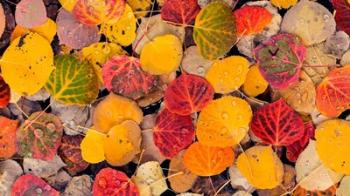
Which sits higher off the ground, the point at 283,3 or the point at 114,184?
the point at 283,3

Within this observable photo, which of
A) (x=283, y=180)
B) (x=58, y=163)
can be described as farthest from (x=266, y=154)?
(x=58, y=163)

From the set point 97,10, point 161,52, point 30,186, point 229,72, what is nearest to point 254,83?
point 229,72

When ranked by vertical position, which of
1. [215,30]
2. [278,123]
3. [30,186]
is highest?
[215,30]

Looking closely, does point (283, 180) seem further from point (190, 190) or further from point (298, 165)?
point (190, 190)

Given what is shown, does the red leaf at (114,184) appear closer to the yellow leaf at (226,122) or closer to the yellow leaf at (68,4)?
the yellow leaf at (226,122)

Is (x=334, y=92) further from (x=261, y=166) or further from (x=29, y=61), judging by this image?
(x=29, y=61)

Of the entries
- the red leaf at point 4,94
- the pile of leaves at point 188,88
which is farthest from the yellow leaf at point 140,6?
the red leaf at point 4,94
